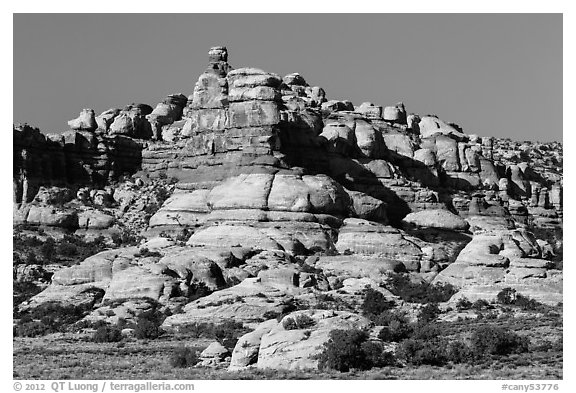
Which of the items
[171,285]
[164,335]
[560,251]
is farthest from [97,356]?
[560,251]

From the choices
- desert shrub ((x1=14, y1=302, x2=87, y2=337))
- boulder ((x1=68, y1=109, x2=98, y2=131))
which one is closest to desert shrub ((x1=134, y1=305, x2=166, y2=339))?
desert shrub ((x1=14, y1=302, x2=87, y2=337))

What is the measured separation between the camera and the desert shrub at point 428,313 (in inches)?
3383

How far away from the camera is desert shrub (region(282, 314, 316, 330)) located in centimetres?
7225

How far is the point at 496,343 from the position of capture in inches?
2901

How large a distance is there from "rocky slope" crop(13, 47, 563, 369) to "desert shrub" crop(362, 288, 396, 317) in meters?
1.53

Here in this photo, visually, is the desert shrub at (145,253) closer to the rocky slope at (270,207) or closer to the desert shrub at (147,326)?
the rocky slope at (270,207)

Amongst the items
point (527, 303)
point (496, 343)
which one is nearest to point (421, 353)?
point (496, 343)

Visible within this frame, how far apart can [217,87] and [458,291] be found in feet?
135

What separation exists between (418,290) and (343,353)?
26.6 metres

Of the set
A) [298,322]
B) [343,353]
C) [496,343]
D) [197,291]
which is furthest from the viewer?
[197,291]

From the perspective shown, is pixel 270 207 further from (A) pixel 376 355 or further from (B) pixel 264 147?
(A) pixel 376 355

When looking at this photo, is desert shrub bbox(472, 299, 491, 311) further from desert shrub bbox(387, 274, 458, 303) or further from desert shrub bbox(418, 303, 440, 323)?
desert shrub bbox(387, 274, 458, 303)

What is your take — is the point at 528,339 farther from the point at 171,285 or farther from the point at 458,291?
the point at 171,285

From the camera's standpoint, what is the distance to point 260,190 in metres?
104
